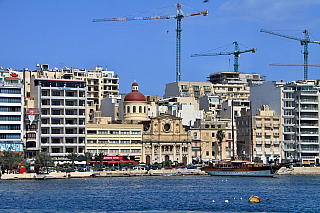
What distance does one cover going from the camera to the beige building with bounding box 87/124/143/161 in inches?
6545

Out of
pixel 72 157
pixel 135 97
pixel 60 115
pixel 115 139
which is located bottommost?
pixel 72 157

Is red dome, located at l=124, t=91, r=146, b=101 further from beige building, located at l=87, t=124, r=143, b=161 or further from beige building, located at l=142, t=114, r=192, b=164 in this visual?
beige building, located at l=87, t=124, r=143, b=161

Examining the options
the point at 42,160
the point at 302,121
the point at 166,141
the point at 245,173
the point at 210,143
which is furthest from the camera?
the point at 210,143

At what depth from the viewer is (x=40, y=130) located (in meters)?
157

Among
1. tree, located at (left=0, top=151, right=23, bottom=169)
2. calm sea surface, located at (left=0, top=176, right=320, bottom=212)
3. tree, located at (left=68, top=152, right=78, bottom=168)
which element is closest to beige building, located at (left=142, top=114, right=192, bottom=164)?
tree, located at (left=68, top=152, right=78, bottom=168)

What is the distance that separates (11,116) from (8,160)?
48.6ft

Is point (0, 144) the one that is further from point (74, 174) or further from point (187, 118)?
point (187, 118)

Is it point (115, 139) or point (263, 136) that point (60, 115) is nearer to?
point (115, 139)

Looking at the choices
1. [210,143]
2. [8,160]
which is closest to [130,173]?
[8,160]

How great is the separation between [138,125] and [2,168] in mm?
44379

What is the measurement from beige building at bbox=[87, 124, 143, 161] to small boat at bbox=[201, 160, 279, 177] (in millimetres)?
22540

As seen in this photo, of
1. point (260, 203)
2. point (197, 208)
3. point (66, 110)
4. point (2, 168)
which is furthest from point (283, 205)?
point (66, 110)

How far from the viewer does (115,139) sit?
6639 inches

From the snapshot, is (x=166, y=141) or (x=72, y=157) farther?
(x=166, y=141)
